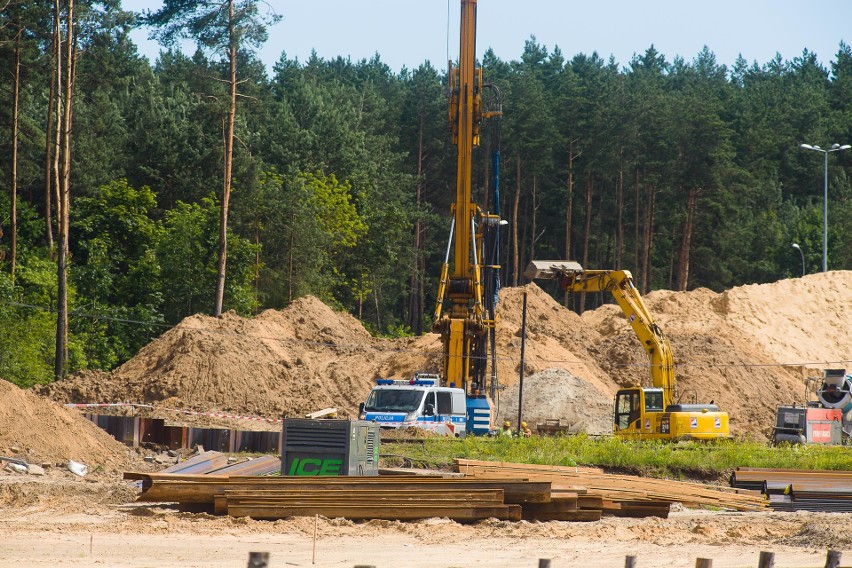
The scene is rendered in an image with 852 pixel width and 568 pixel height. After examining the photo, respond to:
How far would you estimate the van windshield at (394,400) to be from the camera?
93.5ft

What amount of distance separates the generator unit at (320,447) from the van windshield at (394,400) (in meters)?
10.3

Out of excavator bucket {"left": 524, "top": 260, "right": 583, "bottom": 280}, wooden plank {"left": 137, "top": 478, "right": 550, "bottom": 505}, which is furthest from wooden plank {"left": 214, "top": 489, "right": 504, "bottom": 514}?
excavator bucket {"left": 524, "top": 260, "right": 583, "bottom": 280}

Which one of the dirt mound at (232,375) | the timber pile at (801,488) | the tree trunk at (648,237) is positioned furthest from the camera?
the tree trunk at (648,237)

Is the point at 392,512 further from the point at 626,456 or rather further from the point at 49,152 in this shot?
the point at 49,152

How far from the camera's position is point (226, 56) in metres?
42.5

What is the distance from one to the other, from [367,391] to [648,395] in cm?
1317

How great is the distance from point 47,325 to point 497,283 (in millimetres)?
17753

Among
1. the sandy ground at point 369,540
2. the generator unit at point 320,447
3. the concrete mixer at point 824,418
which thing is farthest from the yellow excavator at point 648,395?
the generator unit at point 320,447

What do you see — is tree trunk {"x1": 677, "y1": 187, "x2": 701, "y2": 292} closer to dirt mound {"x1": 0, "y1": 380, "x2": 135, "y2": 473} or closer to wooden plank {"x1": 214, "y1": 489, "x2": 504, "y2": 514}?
dirt mound {"x1": 0, "y1": 380, "x2": 135, "y2": 473}

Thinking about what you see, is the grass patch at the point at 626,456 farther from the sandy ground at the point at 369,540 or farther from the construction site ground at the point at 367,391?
the sandy ground at the point at 369,540

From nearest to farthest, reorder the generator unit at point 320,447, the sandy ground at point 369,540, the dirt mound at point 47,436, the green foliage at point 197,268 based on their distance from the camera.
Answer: the sandy ground at point 369,540 → the generator unit at point 320,447 → the dirt mound at point 47,436 → the green foliage at point 197,268

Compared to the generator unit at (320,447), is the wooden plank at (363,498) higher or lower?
lower

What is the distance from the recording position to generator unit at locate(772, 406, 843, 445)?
33.5m

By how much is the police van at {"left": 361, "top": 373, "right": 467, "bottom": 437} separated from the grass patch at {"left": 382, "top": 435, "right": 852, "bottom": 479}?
124 centimetres
